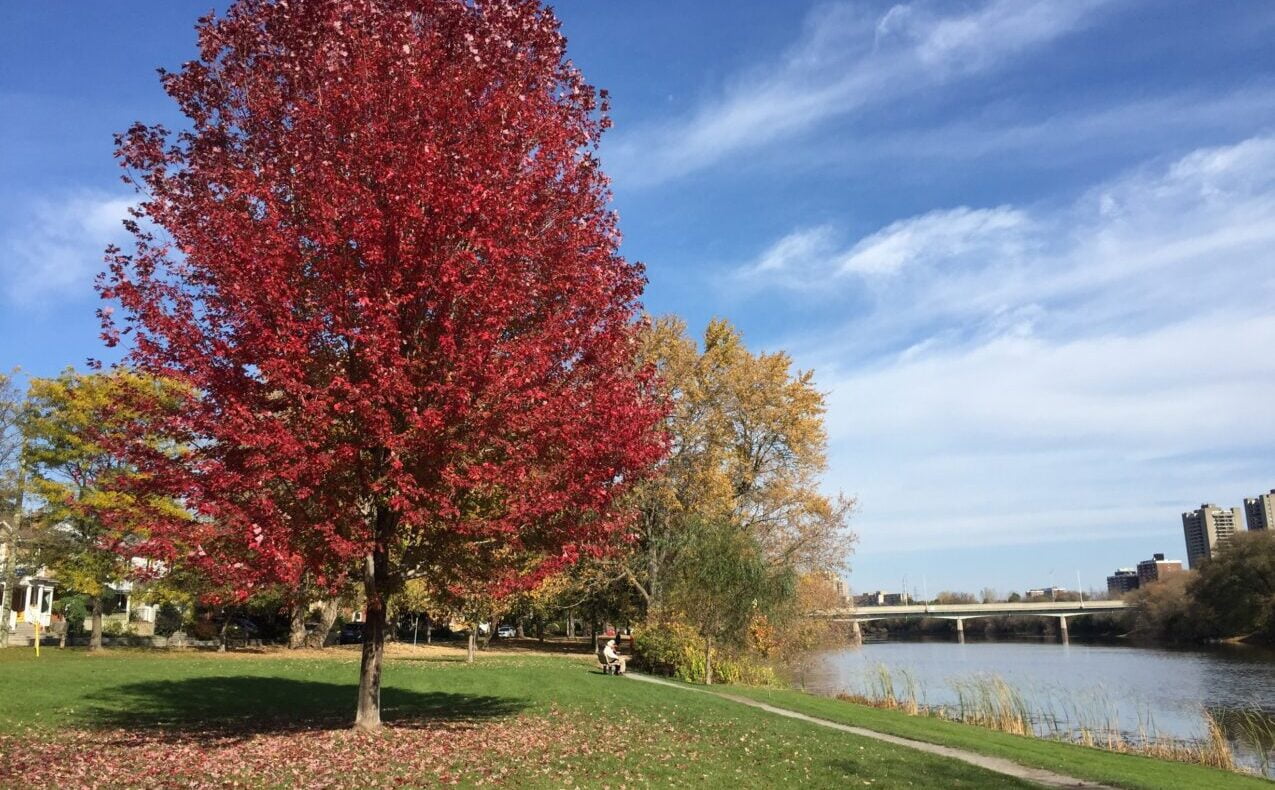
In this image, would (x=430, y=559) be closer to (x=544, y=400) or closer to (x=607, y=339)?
(x=544, y=400)

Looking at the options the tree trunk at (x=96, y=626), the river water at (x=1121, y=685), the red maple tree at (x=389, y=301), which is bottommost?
the river water at (x=1121, y=685)

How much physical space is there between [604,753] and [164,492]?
269 inches

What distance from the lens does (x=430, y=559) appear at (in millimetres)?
12695

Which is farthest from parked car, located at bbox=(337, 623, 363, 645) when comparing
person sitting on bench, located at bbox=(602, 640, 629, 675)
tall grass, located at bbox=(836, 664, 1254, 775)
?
tall grass, located at bbox=(836, 664, 1254, 775)

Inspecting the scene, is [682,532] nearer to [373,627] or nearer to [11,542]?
[373,627]

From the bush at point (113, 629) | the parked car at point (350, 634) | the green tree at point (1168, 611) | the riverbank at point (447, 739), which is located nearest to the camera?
the riverbank at point (447, 739)

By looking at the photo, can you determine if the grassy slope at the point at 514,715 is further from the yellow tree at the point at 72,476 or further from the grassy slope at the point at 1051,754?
the yellow tree at the point at 72,476

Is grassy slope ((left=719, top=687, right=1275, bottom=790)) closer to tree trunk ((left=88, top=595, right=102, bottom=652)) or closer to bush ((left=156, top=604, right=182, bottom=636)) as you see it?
tree trunk ((left=88, top=595, right=102, bottom=652))

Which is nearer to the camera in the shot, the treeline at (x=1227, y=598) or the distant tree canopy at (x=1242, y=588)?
the distant tree canopy at (x=1242, y=588)

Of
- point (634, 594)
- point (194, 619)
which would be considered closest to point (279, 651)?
point (194, 619)

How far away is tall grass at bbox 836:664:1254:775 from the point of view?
1902 cm

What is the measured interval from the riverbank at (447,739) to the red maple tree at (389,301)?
7.10ft

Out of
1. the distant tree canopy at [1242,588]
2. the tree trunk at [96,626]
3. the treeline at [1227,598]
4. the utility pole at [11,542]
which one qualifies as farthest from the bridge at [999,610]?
the utility pole at [11,542]

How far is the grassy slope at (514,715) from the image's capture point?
1100 centimetres
